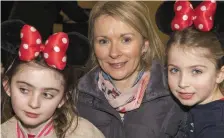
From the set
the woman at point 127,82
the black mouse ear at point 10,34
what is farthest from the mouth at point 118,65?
the black mouse ear at point 10,34

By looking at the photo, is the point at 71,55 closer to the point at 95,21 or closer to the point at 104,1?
the point at 95,21

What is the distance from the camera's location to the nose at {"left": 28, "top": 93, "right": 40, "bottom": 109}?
5.48 feet

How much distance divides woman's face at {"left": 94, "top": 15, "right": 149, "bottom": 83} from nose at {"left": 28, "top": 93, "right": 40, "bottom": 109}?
451 millimetres

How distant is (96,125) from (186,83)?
0.57 metres

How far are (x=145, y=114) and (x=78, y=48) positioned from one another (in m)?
0.52

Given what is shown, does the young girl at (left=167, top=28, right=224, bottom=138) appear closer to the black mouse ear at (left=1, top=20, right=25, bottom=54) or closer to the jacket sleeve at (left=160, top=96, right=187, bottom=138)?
the jacket sleeve at (left=160, top=96, right=187, bottom=138)

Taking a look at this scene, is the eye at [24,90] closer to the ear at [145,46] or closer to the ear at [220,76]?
the ear at [145,46]

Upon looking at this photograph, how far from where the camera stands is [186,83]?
174 cm

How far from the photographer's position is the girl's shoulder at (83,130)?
1.86 metres

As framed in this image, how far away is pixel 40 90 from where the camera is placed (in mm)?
1691

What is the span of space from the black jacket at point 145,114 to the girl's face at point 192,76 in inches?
5.8

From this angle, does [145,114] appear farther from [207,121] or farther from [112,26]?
[112,26]

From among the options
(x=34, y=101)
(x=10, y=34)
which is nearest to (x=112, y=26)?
(x=34, y=101)

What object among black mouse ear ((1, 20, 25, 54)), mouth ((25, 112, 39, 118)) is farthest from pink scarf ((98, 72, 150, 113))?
black mouse ear ((1, 20, 25, 54))
